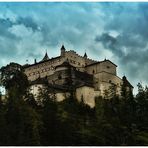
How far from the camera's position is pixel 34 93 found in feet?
238

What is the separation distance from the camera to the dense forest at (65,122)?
50375mm

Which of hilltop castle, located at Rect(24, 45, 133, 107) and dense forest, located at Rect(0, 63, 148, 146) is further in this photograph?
hilltop castle, located at Rect(24, 45, 133, 107)

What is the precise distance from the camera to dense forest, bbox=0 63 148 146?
50.4 metres

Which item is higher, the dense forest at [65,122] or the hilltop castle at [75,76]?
the hilltop castle at [75,76]

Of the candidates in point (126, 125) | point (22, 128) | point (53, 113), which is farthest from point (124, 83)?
point (22, 128)

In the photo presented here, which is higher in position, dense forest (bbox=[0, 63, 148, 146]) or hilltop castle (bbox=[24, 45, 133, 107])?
hilltop castle (bbox=[24, 45, 133, 107])

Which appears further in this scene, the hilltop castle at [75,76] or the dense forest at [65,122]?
the hilltop castle at [75,76]

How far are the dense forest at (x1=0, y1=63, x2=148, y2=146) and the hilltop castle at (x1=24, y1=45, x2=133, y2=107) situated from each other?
5496mm

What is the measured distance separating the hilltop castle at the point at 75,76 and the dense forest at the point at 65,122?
550 centimetres

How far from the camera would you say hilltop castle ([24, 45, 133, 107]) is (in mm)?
74125

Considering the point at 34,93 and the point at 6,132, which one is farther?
the point at 34,93

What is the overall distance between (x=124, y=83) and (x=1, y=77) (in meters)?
18.4

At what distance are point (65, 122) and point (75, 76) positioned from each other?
25.5 m

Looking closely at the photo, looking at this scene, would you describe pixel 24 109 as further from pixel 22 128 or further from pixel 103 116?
pixel 103 116
